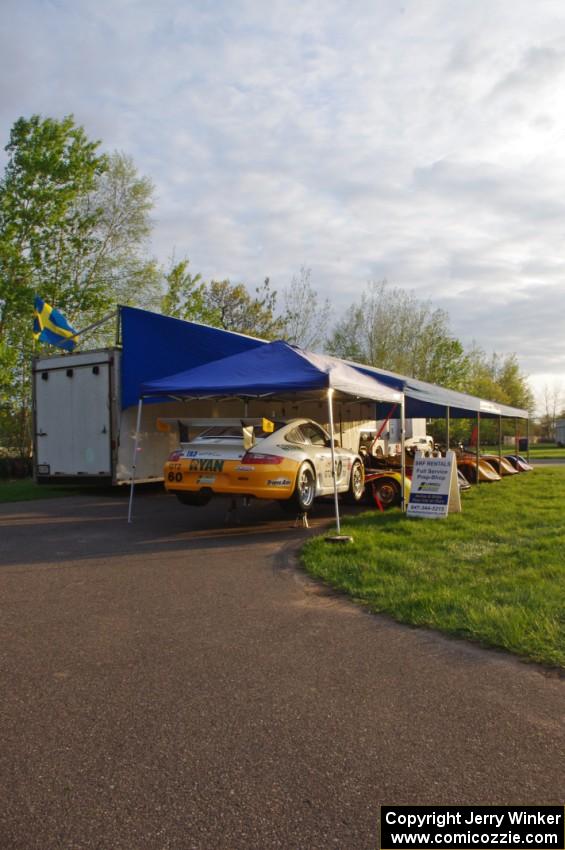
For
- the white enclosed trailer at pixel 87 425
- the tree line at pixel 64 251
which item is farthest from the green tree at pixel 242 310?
the white enclosed trailer at pixel 87 425

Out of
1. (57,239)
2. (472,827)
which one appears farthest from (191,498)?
(57,239)

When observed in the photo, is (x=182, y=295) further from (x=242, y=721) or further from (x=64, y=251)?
(x=242, y=721)

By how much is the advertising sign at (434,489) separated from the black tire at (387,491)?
107 cm

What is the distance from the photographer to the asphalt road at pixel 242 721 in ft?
7.98

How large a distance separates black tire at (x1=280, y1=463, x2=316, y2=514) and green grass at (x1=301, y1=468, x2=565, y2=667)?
2.32 feet

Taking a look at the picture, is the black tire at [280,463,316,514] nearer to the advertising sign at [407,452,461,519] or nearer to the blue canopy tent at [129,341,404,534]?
the blue canopy tent at [129,341,404,534]

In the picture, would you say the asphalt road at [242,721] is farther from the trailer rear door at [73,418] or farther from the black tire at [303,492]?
the trailer rear door at [73,418]

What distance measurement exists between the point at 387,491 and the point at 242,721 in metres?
9.08

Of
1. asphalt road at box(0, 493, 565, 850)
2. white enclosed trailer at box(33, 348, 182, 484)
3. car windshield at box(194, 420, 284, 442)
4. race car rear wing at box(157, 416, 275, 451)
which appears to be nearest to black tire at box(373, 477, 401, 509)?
car windshield at box(194, 420, 284, 442)

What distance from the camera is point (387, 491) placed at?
1203 centimetres

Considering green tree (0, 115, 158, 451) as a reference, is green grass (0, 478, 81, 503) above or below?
below

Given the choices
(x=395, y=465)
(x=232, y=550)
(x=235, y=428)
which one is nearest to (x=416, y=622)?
(x=232, y=550)

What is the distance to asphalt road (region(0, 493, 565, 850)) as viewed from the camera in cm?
243

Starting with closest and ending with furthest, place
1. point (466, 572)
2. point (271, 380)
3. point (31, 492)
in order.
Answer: point (466, 572)
point (271, 380)
point (31, 492)
